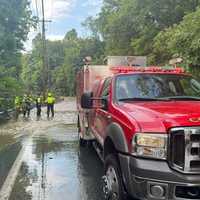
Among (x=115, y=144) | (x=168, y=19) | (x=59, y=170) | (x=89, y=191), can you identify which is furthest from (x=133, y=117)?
(x=168, y=19)

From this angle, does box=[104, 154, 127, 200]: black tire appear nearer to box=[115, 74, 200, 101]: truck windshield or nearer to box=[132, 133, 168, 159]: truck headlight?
box=[132, 133, 168, 159]: truck headlight

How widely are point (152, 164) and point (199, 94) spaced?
2.46 meters

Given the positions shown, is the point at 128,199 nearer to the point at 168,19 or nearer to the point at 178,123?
the point at 178,123

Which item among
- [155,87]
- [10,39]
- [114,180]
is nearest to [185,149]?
[114,180]

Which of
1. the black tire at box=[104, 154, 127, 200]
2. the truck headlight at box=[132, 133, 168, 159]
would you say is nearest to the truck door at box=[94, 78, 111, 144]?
the black tire at box=[104, 154, 127, 200]

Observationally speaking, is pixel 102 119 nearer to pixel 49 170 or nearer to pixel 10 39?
pixel 49 170

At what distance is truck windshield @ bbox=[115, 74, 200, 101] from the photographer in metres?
6.03

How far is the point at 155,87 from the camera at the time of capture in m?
6.28

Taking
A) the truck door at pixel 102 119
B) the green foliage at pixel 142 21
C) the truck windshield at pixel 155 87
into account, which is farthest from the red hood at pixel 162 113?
the green foliage at pixel 142 21

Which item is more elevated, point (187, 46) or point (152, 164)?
point (187, 46)

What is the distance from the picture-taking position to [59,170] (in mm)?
8578

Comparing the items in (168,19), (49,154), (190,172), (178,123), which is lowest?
(49,154)

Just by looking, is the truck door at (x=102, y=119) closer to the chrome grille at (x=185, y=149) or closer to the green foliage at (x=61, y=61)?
the chrome grille at (x=185, y=149)

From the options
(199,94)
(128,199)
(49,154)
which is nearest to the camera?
(128,199)
